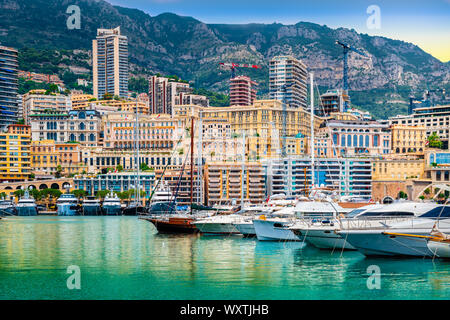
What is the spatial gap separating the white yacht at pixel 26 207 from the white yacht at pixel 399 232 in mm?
92105

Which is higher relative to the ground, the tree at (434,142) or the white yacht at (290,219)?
the tree at (434,142)

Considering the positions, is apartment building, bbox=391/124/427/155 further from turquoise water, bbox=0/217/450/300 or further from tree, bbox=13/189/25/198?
turquoise water, bbox=0/217/450/300

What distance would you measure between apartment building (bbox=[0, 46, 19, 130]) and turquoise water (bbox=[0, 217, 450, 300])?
130551mm

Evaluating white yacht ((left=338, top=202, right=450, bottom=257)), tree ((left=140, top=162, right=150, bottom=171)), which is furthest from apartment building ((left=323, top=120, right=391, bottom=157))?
white yacht ((left=338, top=202, right=450, bottom=257))

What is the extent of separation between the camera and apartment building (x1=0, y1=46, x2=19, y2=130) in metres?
169

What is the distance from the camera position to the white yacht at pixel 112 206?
389ft

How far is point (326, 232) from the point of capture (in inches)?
1587

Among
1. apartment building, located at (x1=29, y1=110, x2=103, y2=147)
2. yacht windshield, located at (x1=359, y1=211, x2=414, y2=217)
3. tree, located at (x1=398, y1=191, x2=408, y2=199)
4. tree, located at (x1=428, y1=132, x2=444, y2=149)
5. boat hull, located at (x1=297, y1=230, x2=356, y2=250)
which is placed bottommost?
tree, located at (x1=398, y1=191, x2=408, y2=199)

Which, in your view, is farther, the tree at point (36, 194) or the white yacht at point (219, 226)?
the tree at point (36, 194)

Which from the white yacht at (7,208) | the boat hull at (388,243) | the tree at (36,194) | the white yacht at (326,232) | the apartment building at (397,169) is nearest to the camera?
the boat hull at (388,243)

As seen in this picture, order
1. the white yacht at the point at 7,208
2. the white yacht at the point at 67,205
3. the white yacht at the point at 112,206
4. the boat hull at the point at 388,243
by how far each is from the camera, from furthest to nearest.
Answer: the white yacht at the point at 67,205 < the white yacht at the point at 112,206 < the white yacht at the point at 7,208 < the boat hull at the point at 388,243

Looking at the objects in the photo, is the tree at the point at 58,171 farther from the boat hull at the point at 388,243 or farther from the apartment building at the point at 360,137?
the boat hull at the point at 388,243

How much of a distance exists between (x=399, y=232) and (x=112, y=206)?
89.8 m

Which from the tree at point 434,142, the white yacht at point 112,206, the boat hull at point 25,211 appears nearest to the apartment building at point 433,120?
the tree at point 434,142
